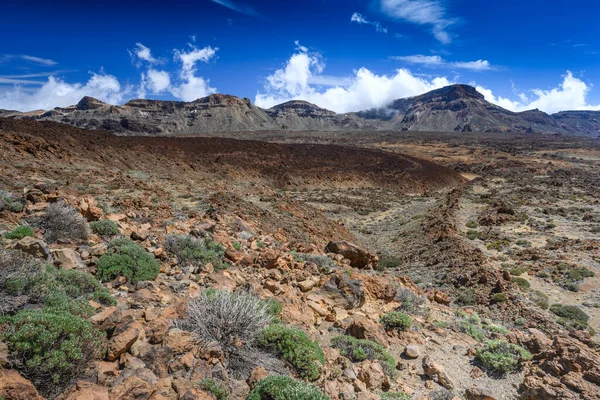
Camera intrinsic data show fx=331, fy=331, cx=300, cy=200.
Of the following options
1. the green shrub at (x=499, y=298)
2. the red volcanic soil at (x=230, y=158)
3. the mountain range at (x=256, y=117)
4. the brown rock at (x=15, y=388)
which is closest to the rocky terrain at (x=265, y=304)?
the brown rock at (x=15, y=388)

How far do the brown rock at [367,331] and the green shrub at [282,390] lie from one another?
2.13 meters

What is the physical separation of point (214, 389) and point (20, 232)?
4.76m

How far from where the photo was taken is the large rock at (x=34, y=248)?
5008 millimetres

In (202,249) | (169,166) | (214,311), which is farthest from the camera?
(169,166)

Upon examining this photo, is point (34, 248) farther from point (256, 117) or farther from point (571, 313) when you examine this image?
point (256, 117)

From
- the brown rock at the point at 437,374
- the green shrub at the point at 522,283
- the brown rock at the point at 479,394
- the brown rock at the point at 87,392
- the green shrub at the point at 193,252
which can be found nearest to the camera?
the brown rock at the point at 87,392

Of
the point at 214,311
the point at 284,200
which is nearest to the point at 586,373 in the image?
the point at 214,311

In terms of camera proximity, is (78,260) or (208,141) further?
(208,141)

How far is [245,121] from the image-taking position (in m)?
Answer: 149

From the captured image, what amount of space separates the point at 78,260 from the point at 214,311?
108 inches

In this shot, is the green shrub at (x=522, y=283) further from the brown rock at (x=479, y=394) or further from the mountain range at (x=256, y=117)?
the mountain range at (x=256, y=117)

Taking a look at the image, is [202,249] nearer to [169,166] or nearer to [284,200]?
[284,200]

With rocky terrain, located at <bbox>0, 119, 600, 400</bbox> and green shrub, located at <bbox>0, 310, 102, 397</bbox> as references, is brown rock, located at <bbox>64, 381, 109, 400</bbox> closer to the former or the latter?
rocky terrain, located at <bbox>0, 119, 600, 400</bbox>

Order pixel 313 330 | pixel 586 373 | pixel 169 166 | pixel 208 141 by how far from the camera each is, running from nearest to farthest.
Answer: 1. pixel 586 373
2. pixel 313 330
3. pixel 169 166
4. pixel 208 141
